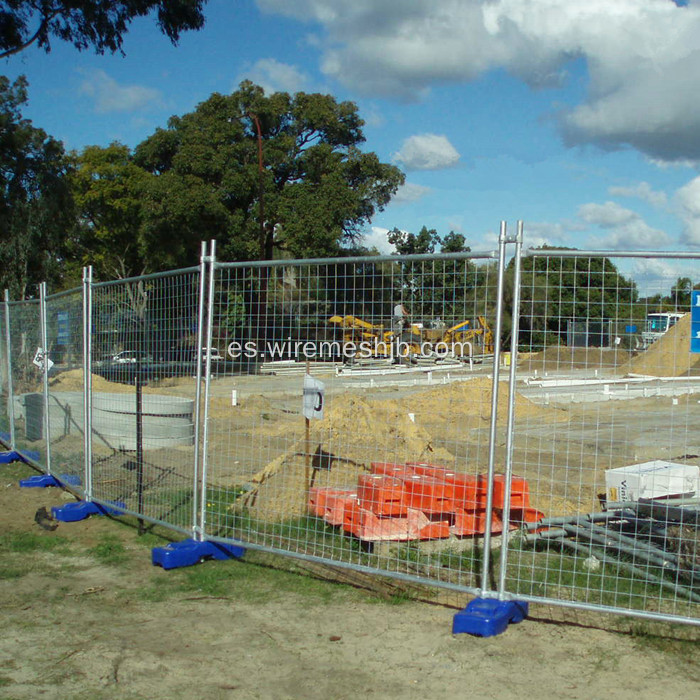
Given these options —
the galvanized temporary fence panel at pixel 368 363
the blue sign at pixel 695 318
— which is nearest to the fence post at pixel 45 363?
the galvanized temporary fence panel at pixel 368 363

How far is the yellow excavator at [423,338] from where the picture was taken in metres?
4.99

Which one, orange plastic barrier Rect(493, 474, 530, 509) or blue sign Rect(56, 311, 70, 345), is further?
blue sign Rect(56, 311, 70, 345)

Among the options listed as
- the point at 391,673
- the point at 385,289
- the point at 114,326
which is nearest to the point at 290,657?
the point at 391,673

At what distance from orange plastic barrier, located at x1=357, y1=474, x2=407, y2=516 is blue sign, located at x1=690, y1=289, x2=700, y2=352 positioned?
2467 mm

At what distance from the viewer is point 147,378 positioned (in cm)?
757

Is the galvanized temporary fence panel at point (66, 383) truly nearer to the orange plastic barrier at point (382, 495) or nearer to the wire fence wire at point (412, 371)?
the wire fence wire at point (412, 371)

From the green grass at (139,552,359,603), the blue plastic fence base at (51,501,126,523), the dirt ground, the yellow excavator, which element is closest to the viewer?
the dirt ground

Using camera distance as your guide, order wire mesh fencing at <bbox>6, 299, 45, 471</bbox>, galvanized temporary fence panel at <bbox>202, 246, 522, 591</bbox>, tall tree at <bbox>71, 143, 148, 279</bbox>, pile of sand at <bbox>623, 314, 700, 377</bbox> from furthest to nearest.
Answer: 1. tall tree at <bbox>71, 143, 148, 279</bbox>
2. wire mesh fencing at <bbox>6, 299, 45, 471</bbox>
3. galvanized temporary fence panel at <bbox>202, 246, 522, 591</bbox>
4. pile of sand at <bbox>623, 314, 700, 377</bbox>

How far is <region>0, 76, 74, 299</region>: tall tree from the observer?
2444 cm

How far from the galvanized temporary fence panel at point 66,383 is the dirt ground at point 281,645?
116 inches

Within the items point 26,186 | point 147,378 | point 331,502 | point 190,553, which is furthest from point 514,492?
point 26,186

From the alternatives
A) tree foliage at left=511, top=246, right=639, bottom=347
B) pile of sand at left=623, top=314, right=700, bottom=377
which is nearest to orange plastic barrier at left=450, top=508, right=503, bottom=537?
pile of sand at left=623, top=314, right=700, bottom=377

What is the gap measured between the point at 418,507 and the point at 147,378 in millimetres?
3293

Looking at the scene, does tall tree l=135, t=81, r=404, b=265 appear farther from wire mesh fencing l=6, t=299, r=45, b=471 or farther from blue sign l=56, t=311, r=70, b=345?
blue sign l=56, t=311, r=70, b=345
